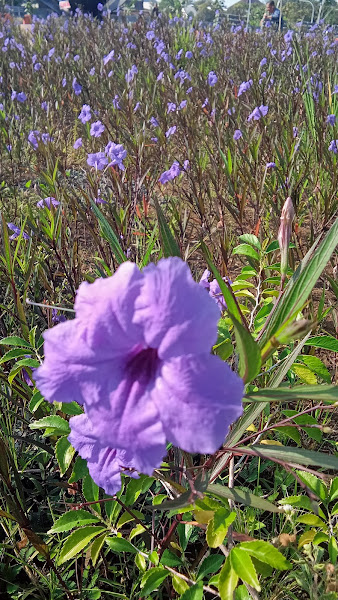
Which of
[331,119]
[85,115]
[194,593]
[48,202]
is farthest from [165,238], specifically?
[85,115]

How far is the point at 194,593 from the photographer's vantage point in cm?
76

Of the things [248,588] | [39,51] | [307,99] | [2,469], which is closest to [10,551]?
[2,469]

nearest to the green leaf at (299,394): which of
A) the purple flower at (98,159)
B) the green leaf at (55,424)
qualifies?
the green leaf at (55,424)

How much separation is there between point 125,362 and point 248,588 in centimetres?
48

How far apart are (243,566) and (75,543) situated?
0.33m

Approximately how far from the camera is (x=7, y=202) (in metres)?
2.97

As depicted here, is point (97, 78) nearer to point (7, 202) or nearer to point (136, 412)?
point (7, 202)

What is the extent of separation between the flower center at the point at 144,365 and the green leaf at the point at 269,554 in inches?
14.5

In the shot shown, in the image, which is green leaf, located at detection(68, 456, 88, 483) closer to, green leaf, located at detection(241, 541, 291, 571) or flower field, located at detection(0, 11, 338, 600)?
flower field, located at detection(0, 11, 338, 600)

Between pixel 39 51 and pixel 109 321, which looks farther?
pixel 39 51

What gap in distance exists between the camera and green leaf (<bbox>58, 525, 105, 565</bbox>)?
0.84 meters

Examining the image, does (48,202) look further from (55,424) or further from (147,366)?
(147,366)

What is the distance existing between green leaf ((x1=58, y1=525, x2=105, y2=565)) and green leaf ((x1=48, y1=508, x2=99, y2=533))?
16mm

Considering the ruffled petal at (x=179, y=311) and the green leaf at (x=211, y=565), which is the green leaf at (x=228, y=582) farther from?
the ruffled petal at (x=179, y=311)
